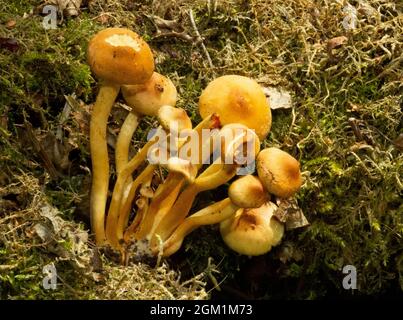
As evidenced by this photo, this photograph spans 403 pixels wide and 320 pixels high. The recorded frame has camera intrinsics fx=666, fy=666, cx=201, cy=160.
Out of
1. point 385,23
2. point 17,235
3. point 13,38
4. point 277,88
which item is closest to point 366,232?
point 277,88

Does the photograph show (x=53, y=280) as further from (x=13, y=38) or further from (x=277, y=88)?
(x=277, y=88)

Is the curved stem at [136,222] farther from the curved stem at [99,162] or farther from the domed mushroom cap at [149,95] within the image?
the domed mushroom cap at [149,95]

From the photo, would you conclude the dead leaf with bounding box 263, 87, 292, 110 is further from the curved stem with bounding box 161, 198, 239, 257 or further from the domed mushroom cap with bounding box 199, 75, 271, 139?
the curved stem with bounding box 161, 198, 239, 257

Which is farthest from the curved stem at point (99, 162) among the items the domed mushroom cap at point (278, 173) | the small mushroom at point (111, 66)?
the domed mushroom cap at point (278, 173)

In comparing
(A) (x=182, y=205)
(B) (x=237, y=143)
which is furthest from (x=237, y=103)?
(A) (x=182, y=205)

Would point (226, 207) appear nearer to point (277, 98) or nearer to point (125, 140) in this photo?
point (125, 140)

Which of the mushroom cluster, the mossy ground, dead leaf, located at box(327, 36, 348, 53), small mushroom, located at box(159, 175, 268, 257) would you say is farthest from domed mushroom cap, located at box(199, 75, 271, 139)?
dead leaf, located at box(327, 36, 348, 53)

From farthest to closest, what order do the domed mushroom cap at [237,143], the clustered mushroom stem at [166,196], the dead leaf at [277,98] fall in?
1. the dead leaf at [277,98]
2. the clustered mushroom stem at [166,196]
3. the domed mushroom cap at [237,143]
